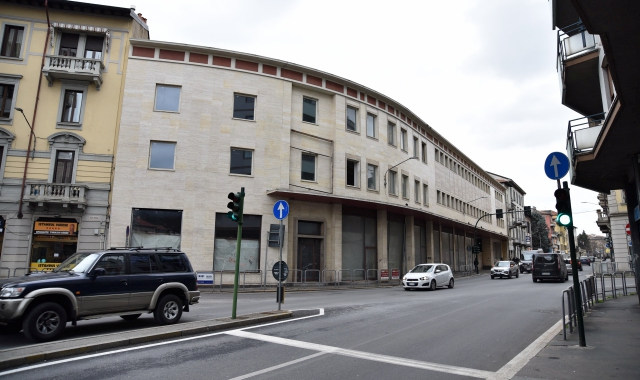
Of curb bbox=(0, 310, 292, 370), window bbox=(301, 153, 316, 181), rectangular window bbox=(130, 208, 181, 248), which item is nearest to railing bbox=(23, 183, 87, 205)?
rectangular window bbox=(130, 208, 181, 248)

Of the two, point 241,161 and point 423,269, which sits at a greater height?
point 241,161

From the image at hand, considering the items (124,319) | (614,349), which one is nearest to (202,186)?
(124,319)

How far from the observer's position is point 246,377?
568 cm

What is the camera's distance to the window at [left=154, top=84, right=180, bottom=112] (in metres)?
24.3

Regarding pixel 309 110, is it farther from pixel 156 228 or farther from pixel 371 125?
pixel 156 228

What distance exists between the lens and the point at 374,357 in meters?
6.86

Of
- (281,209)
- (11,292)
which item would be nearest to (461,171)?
(281,209)

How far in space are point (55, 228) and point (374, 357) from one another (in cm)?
2031

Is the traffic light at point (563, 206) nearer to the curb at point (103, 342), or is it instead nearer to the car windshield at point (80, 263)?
the curb at point (103, 342)

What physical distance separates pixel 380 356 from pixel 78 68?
901 inches

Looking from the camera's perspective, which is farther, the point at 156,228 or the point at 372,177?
the point at 372,177

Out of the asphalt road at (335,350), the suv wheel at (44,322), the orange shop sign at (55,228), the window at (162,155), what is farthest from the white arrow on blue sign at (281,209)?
the orange shop sign at (55,228)

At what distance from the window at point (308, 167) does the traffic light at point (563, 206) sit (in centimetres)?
1995

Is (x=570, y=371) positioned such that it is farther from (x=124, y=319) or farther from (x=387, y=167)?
(x=387, y=167)
